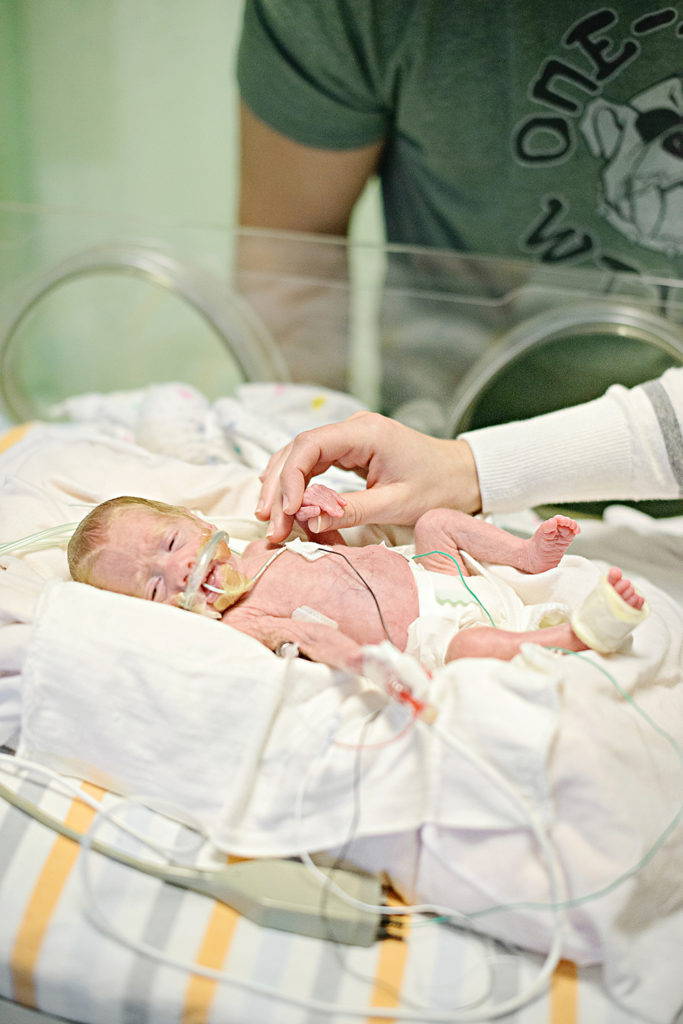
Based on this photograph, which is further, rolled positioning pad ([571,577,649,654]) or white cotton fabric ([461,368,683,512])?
white cotton fabric ([461,368,683,512])

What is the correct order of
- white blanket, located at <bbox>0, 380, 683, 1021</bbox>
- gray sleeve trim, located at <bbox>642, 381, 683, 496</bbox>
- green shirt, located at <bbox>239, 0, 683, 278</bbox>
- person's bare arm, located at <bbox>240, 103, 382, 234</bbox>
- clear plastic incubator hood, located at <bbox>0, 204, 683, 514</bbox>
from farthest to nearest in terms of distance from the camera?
1. person's bare arm, located at <bbox>240, 103, 382, 234</bbox>
2. clear plastic incubator hood, located at <bbox>0, 204, 683, 514</bbox>
3. green shirt, located at <bbox>239, 0, 683, 278</bbox>
4. gray sleeve trim, located at <bbox>642, 381, 683, 496</bbox>
5. white blanket, located at <bbox>0, 380, 683, 1021</bbox>

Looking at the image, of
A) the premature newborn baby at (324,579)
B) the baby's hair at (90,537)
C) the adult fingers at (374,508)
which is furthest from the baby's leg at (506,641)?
the baby's hair at (90,537)

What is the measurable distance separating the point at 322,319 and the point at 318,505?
0.82 m

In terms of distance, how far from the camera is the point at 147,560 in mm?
951

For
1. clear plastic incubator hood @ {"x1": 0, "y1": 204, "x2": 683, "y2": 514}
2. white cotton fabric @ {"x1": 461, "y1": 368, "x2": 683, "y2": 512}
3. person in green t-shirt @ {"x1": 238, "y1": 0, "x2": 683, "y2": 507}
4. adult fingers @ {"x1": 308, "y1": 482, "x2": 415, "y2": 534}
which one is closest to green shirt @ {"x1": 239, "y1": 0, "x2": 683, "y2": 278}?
person in green t-shirt @ {"x1": 238, "y1": 0, "x2": 683, "y2": 507}

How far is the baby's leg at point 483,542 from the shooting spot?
3.17 ft

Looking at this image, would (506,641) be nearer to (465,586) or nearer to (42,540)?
(465,586)

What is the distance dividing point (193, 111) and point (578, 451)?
1.74m

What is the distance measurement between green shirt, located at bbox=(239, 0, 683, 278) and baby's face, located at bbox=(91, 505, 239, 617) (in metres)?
0.93

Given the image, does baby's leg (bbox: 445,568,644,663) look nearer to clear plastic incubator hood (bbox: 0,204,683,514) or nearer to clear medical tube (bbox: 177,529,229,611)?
clear medical tube (bbox: 177,529,229,611)

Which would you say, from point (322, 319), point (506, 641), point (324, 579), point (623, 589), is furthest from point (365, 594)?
point (322, 319)

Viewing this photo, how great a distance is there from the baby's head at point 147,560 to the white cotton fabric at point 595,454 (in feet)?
1.25

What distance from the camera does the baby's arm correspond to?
831 mm

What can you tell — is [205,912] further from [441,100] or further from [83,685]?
[441,100]
